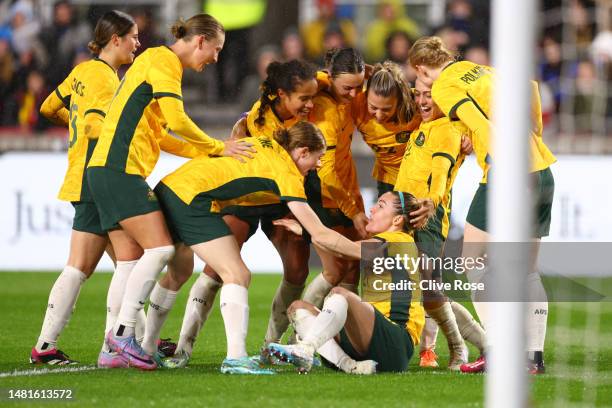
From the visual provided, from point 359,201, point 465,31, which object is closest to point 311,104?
point 359,201

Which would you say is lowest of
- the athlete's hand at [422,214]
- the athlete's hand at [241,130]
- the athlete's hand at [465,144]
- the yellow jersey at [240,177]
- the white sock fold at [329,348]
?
the white sock fold at [329,348]

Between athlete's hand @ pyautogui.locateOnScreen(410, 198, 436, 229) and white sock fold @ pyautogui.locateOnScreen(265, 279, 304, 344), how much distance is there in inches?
43.0

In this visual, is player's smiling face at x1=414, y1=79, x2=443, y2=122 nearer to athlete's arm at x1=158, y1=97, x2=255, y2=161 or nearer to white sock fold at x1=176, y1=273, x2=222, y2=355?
athlete's arm at x1=158, y1=97, x2=255, y2=161

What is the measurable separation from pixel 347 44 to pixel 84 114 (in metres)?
8.56

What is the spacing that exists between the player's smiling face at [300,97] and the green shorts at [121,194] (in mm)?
1116

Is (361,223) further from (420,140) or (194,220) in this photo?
(194,220)

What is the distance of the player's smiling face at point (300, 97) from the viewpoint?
22.2ft

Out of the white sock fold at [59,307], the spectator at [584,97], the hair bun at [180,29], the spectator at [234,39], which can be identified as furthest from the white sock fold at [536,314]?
the spectator at [234,39]

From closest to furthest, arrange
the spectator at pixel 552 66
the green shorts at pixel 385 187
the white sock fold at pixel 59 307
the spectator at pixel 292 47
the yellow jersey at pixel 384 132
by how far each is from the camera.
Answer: the white sock fold at pixel 59 307 → the yellow jersey at pixel 384 132 → the green shorts at pixel 385 187 → the spectator at pixel 292 47 → the spectator at pixel 552 66

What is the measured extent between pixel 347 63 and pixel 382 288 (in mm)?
1582

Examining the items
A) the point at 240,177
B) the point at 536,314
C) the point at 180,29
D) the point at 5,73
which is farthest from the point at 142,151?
the point at 5,73

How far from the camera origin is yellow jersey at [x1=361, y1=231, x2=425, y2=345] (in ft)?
19.6

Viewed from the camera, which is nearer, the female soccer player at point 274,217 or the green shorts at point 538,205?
the green shorts at point 538,205

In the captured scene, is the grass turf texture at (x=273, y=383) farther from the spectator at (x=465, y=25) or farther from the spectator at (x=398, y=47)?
the spectator at (x=465, y=25)
